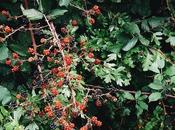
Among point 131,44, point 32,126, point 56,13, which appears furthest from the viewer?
point 131,44

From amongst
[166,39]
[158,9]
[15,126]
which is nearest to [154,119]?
[166,39]

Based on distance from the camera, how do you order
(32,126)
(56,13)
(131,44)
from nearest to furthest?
(32,126) → (56,13) → (131,44)

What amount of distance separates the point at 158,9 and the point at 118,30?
16.6 inches

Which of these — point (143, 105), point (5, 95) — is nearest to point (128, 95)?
point (143, 105)

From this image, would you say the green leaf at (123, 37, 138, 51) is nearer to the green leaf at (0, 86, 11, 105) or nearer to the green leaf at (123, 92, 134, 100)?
the green leaf at (123, 92, 134, 100)

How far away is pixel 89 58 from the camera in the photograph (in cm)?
234

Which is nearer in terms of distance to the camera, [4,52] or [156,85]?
[4,52]

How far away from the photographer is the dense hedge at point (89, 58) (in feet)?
7.21

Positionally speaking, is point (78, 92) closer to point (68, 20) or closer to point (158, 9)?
point (68, 20)

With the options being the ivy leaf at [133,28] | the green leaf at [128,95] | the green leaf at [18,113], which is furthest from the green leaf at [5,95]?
the ivy leaf at [133,28]

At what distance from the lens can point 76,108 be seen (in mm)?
1866

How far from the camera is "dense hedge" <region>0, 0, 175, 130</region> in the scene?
2197mm

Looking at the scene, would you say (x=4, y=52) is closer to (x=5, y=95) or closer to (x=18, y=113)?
(x=5, y=95)

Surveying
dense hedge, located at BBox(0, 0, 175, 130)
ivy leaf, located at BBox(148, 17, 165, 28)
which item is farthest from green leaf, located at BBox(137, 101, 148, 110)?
ivy leaf, located at BBox(148, 17, 165, 28)
